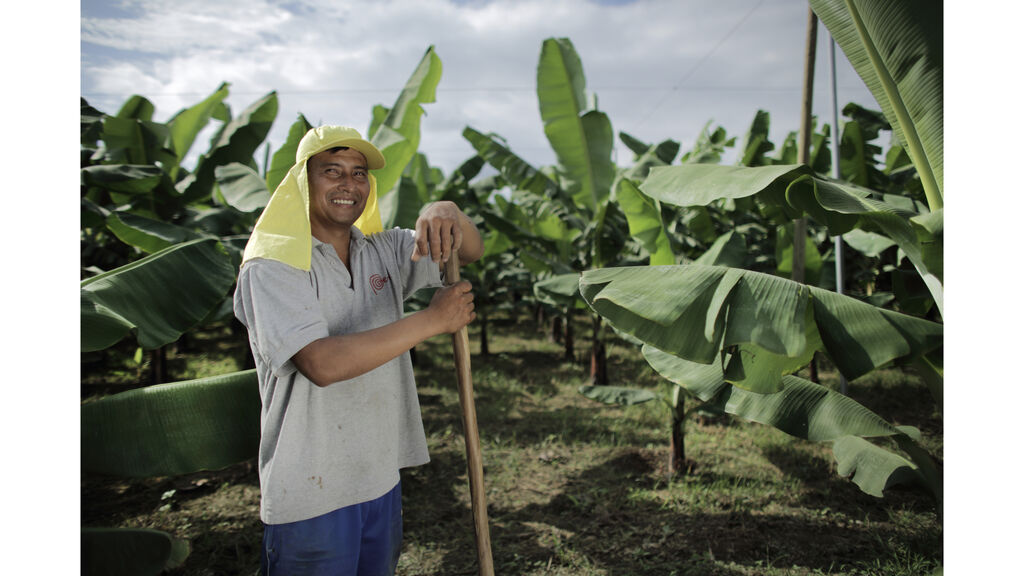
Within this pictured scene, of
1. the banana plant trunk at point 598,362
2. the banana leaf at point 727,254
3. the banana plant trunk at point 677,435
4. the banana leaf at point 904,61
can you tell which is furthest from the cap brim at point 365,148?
the banana plant trunk at point 598,362

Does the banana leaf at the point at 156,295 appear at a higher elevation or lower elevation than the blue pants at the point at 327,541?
higher

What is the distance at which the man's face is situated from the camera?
1.69 meters

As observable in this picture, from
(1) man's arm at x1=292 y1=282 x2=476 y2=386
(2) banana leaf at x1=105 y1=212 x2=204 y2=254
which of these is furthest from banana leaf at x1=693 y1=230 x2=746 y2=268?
(2) banana leaf at x1=105 y1=212 x2=204 y2=254

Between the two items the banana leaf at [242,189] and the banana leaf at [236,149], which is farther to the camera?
the banana leaf at [236,149]

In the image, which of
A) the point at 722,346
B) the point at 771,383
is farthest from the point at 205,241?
the point at 771,383

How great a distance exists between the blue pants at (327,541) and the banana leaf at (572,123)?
3.81m

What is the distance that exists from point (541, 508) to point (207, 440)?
6.95 feet

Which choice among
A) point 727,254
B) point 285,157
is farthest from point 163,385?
point 727,254

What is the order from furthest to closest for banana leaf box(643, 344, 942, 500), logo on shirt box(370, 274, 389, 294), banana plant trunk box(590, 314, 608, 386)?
banana plant trunk box(590, 314, 608, 386) → banana leaf box(643, 344, 942, 500) → logo on shirt box(370, 274, 389, 294)

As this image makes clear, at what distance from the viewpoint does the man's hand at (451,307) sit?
1.62m

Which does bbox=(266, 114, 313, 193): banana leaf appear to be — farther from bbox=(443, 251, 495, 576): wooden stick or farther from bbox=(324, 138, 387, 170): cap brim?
bbox=(443, 251, 495, 576): wooden stick

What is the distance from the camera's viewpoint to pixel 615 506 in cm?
343

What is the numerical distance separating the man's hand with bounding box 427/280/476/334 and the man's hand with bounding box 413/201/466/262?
0.49ft

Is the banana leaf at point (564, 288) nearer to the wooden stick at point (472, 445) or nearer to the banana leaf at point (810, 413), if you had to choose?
the banana leaf at point (810, 413)
